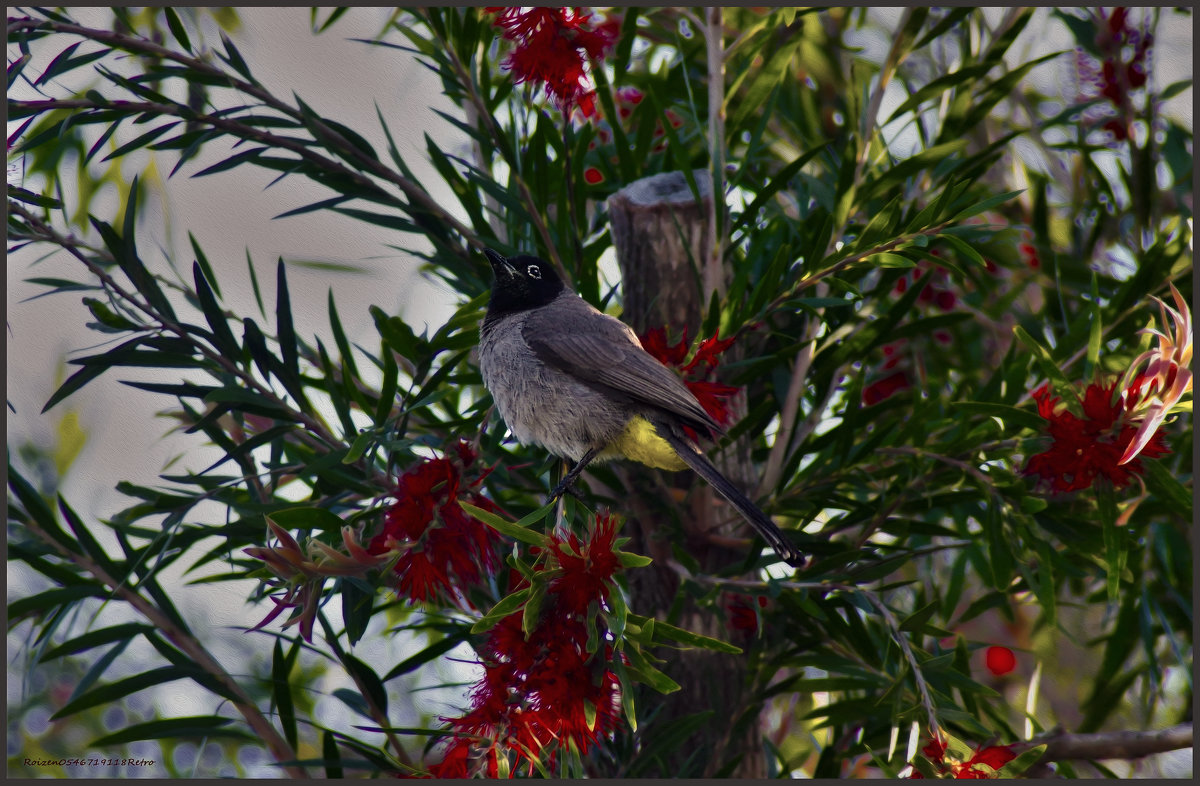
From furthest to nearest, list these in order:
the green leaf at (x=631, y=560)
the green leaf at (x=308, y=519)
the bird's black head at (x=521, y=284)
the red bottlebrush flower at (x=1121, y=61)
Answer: the red bottlebrush flower at (x=1121, y=61), the bird's black head at (x=521, y=284), the green leaf at (x=308, y=519), the green leaf at (x=631, y=560)

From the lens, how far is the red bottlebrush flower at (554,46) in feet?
8.05

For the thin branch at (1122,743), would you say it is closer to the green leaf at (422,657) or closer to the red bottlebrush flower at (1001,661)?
the green leaf at (422,657)

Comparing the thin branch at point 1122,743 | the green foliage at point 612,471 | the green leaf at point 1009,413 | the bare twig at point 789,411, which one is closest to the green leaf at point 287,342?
the green foliage at point 612,471

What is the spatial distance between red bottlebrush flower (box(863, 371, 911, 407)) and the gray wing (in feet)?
4.32

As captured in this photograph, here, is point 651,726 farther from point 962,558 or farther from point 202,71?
point 202,71

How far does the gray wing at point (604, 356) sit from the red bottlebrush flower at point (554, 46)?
58cm

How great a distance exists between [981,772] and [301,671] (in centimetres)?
309

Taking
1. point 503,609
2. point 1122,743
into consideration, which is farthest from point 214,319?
point 1122,743

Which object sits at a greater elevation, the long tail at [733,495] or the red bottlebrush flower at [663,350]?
the red bottlebrush flower at [663,350]

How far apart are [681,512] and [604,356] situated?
509 mm

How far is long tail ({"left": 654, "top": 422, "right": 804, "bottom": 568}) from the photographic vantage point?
87.8 inches

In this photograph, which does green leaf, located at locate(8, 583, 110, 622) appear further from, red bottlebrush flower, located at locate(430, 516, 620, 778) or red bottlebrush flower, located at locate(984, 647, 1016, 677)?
red bottlebrush flower, located at locate(984, 647, 1016, 677)

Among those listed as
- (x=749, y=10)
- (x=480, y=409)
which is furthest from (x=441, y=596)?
(x=749, y=10)

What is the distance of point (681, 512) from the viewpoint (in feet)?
9.38
